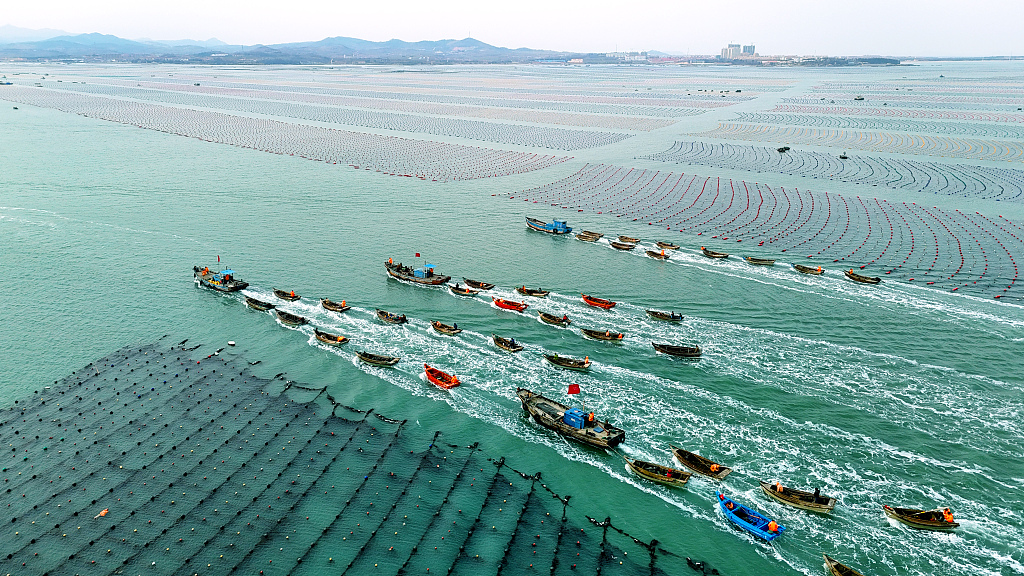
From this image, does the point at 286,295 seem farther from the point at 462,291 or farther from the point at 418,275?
the point at 462,291

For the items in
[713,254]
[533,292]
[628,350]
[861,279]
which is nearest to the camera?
[628,350]

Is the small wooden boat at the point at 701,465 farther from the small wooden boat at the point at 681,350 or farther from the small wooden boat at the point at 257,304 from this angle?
the small wooden boat at the point at 257,304

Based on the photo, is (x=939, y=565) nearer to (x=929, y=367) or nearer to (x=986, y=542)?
(x=986, y=542)

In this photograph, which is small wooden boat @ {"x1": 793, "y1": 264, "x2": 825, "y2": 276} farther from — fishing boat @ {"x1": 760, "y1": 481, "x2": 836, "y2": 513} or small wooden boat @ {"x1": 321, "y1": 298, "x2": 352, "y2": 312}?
small wooden boat @ {"x1": 321, "y1": 298, "x2": 352, "y2": 312}

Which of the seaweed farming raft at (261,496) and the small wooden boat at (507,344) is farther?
the small wooden boat at (507,344)

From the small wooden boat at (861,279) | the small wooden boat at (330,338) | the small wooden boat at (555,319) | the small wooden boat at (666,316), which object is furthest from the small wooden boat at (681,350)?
the small wooden boat at (330,338)

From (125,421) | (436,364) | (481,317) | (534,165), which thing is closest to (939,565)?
(436,364)

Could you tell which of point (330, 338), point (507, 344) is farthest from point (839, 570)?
point (330, 338)
